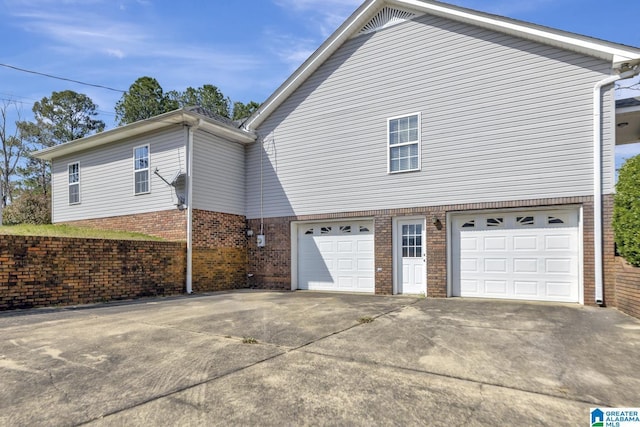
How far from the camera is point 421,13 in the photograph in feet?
33.8

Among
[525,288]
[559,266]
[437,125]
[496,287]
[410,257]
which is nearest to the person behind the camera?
[559,266]

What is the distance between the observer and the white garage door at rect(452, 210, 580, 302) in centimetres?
841

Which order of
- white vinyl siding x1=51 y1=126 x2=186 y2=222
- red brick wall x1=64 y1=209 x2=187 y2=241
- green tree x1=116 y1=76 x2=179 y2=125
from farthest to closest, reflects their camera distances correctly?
1. green tree x1=116 y1=76 x2=179 y2=125
2. white vinyl siding x1=51 y1=126 x2=186 y2=222
3. red brick wall x1=64 y1=209 x2=187 y2=241

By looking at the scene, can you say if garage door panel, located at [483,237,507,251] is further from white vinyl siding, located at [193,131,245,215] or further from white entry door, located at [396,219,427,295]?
white vinyl siding, located at [193,131,245,215]

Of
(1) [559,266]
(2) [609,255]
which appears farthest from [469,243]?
(2) [609,255]

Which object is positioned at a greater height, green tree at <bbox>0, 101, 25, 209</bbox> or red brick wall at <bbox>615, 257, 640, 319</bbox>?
green tree at <bbox>0, 101, 25, 209</bbox>

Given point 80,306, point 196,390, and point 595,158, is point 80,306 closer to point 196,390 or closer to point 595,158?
point 196,390

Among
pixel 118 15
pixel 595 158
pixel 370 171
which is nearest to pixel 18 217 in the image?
pixel 118 15

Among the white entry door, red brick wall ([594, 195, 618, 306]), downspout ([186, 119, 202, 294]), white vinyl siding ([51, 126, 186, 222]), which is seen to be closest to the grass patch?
white vinyl siding ([51, 126, 186, 222])

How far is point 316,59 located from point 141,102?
23.4m

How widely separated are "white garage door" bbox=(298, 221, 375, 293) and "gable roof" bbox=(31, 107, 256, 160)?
3811 millimetres

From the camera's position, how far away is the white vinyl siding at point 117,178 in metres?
11.5

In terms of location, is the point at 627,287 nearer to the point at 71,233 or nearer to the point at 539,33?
the point at 539,33

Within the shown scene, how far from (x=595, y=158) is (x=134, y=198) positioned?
13092mm
